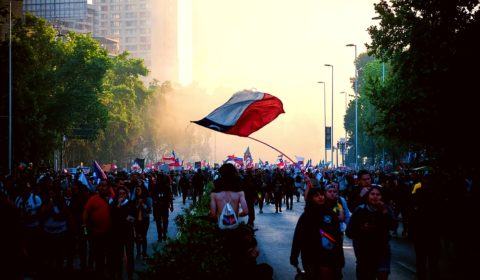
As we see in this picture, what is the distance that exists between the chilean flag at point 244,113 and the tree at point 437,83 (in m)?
11.2

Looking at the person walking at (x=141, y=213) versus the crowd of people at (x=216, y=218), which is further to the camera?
the person walking at (x=141, y=213)

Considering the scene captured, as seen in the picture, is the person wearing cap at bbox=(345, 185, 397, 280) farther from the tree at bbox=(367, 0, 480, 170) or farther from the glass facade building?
the glass facade building

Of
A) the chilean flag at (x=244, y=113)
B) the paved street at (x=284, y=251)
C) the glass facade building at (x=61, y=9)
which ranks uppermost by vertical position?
the glass facade building at (x=61, y=9)

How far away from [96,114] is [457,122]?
146 ft

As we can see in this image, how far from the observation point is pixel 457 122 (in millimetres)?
28922

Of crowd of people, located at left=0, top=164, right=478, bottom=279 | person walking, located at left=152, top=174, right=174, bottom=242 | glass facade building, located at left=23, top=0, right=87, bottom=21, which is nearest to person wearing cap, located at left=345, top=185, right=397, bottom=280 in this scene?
crowd of people, located at left=0, top=164, right=478, bottom=279

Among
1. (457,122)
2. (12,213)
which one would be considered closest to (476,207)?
(457,122)

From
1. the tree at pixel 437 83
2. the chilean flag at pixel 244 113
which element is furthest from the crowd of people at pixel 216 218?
the tree at pixel 437 83

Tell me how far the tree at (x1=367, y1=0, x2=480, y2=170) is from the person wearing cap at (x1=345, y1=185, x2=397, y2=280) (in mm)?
A: 16515

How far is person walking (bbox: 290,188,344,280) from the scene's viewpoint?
1089cm

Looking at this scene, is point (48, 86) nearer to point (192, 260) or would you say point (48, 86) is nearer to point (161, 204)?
point (161, 204)

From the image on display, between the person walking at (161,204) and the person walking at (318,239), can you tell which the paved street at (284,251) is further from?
the person walking at (318,239)

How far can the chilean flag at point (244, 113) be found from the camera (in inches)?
665

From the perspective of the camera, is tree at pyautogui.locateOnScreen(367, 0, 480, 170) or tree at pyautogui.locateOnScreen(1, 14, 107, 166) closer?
tree at pyautogui.locateOnScreen(367, 0, 480, 170)
